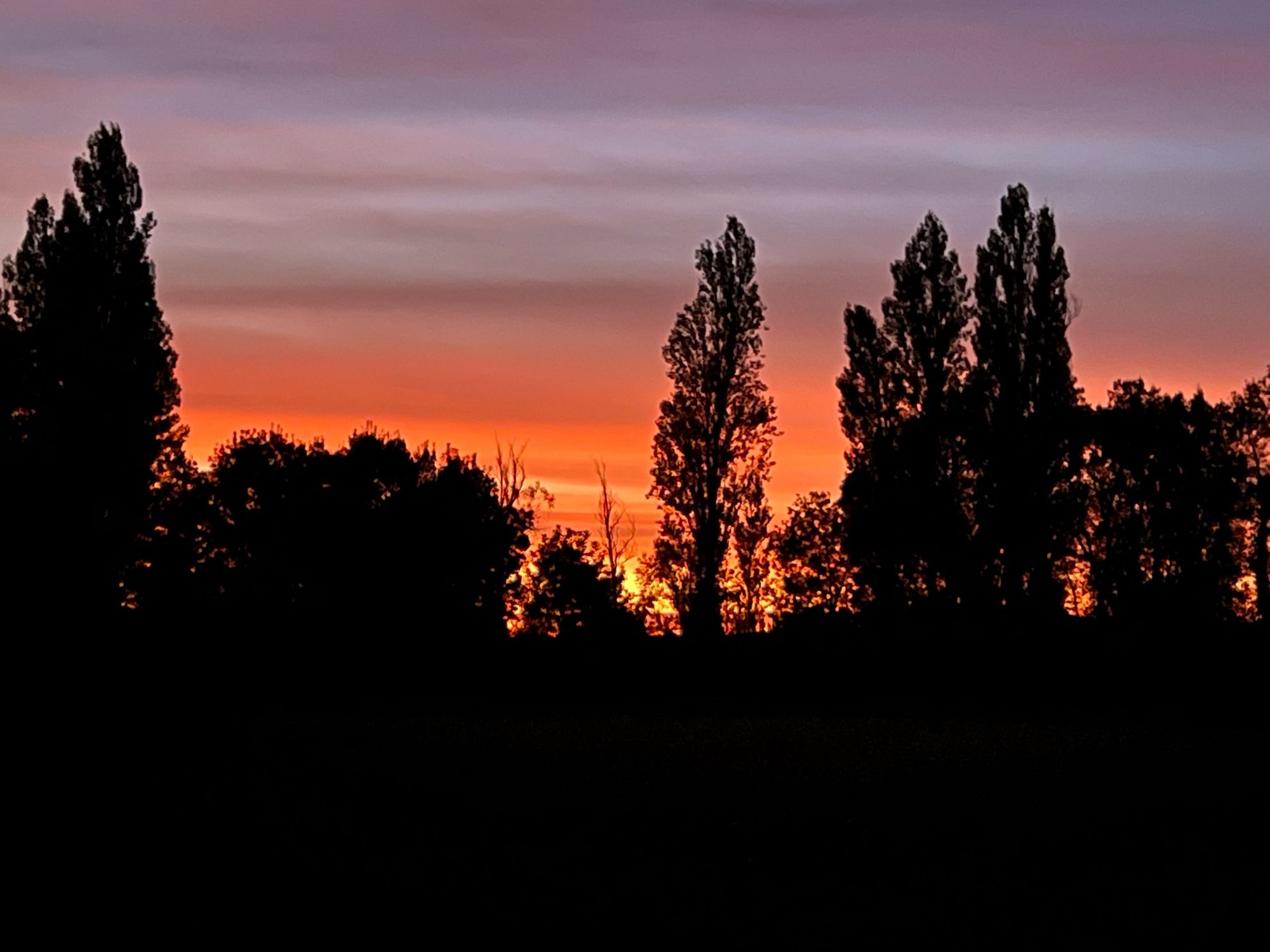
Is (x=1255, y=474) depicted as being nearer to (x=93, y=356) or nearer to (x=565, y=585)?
(x=565, y=585)

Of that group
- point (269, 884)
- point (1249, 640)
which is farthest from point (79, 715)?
point (1249, 640)

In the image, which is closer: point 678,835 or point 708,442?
point 678,835

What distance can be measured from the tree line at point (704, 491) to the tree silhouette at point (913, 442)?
100mm

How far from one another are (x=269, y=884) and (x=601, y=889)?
283 centimetres

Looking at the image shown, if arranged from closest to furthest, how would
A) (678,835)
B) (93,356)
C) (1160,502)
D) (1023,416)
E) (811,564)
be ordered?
(678,835) < (93,356) < (1023,416) < (1160,502) < (811,564)

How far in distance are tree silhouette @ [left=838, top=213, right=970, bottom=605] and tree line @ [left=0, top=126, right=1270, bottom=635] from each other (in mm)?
100

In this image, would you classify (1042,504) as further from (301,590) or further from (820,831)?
(820,831)

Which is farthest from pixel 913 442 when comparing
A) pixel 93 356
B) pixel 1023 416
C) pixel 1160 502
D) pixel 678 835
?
pixel 678 835

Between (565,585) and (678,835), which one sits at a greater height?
(565,585)

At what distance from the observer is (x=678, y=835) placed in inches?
646

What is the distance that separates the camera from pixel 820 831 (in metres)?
17.0

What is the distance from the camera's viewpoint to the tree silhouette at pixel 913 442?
50.7 metres

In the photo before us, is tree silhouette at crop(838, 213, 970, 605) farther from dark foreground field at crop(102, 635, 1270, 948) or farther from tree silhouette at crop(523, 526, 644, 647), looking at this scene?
dark foreground field at crop(102, 635, 1270, 948)

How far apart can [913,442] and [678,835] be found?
3729cm
